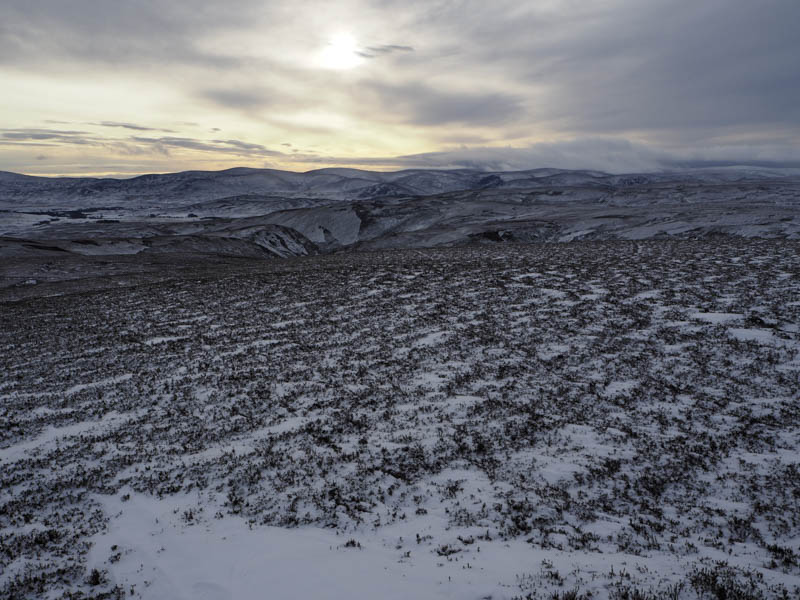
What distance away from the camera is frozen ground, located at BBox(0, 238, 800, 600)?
659 centimetres

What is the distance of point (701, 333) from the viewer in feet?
52.1


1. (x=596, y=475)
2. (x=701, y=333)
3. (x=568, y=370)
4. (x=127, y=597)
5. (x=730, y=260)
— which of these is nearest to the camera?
(x=127, y=597)

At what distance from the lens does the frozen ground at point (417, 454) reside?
6590 millimetres

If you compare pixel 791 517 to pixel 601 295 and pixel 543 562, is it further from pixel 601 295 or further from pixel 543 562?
pixel 601 295

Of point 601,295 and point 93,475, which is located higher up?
point 601,295

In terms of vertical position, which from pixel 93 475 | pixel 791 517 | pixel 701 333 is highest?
pixel 701 333

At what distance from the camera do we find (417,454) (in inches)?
384

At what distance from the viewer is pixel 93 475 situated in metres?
9.66

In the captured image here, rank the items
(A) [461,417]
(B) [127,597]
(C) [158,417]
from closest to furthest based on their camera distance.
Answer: (B) [127,597], (A) [461,417], (C) [158,417]

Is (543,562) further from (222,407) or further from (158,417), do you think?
(158,417)

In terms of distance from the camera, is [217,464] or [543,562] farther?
[217,464]

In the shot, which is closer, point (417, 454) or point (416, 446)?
point (417, 454)

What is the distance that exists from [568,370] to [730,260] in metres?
23.1

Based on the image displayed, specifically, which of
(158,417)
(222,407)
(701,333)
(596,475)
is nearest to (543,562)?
(596,475)
